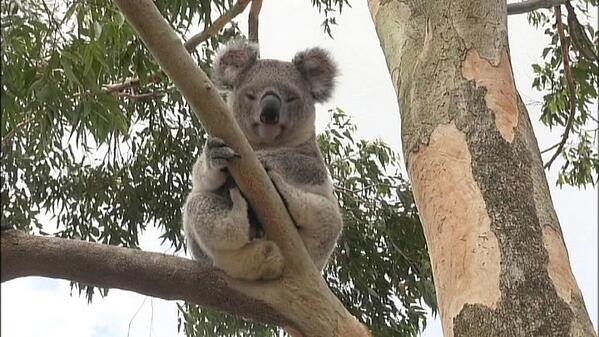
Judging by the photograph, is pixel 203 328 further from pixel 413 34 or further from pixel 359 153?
pixel 359 153

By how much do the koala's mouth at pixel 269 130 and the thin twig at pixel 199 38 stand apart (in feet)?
0.92

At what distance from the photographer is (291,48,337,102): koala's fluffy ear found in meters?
2.26

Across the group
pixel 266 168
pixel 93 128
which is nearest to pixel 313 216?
pixel 266 168

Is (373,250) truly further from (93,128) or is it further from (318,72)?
(93,128)

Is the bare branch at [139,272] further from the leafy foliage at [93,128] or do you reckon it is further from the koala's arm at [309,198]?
the koala's arm at [309,198]

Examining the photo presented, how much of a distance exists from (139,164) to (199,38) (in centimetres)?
42

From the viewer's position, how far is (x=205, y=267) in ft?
5.09

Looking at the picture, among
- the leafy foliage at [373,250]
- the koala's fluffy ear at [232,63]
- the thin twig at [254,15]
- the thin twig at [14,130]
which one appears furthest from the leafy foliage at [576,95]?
the thin twig at [14,130]

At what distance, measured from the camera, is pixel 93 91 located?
1.73 m

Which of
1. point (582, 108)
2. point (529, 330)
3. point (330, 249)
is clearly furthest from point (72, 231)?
point (582, 108)

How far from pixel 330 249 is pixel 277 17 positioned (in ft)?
3.86

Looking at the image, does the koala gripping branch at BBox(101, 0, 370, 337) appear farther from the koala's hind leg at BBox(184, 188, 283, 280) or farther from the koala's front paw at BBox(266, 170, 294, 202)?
the koala's front paw at BBox(266, 170, 294, 202)

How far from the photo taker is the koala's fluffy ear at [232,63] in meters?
2.21

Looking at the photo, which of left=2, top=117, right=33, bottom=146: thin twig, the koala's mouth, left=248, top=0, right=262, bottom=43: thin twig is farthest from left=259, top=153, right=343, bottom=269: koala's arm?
left=248, top=0, right=262, bottom=43: thin twig
